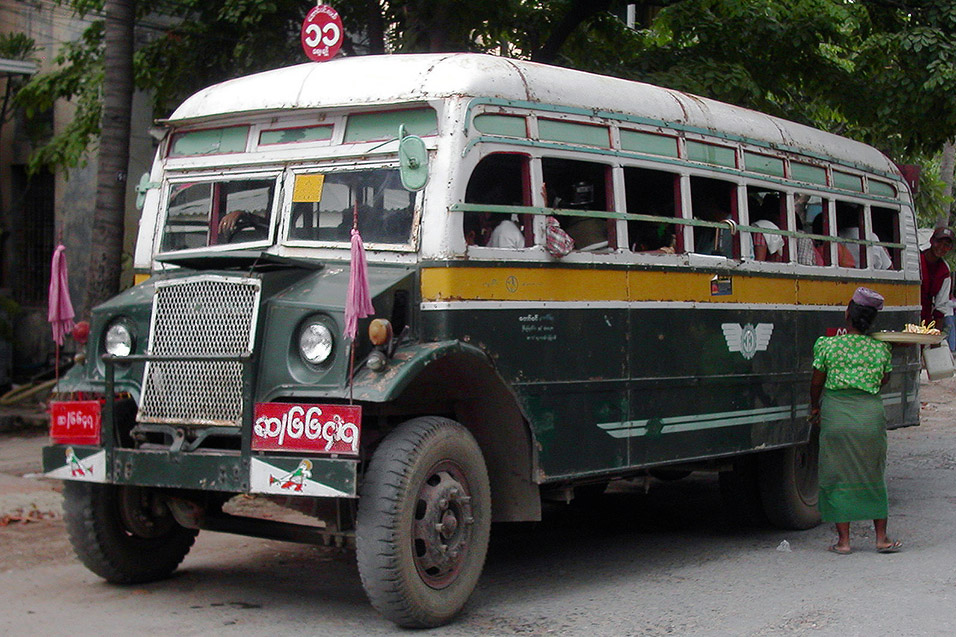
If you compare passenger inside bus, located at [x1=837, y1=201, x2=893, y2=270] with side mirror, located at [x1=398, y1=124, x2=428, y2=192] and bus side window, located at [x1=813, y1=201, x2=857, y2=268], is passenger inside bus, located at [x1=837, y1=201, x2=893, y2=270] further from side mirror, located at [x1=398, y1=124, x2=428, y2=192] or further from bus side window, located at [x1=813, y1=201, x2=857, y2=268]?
side mirror, located at [x1=398, y1=124, x2=428, y2=192]

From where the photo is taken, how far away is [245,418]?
18.0 ft

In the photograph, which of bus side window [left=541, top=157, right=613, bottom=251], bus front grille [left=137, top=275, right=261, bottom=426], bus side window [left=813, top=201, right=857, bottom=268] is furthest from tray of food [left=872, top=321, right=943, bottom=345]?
bus front grille [left=137, top=275, right=261, bottom=426]

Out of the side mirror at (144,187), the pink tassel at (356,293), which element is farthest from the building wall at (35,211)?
the pink tassel at (356,293)

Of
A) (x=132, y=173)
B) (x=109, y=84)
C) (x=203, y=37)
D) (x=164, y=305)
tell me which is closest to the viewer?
(x=164, y=305)

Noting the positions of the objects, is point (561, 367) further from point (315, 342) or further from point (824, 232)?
point (824, 232)

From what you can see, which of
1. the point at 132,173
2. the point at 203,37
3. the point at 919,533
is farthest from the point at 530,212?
the point at 132,173

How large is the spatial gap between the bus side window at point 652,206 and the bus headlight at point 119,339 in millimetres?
2751

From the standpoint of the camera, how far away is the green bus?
550 cm

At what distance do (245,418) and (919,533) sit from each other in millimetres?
5018

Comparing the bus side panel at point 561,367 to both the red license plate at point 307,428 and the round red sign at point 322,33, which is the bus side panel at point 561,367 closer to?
the red license plate at point 307,428

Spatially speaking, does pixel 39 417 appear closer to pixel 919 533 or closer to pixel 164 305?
pixel 164 305

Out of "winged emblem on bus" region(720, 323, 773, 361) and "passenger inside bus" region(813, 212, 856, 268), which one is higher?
"passenger inside bus" region(813, 212, 856, 268)

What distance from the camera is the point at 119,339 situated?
6.07m

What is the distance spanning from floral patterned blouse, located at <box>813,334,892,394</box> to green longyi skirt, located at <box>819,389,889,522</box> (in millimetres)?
73
